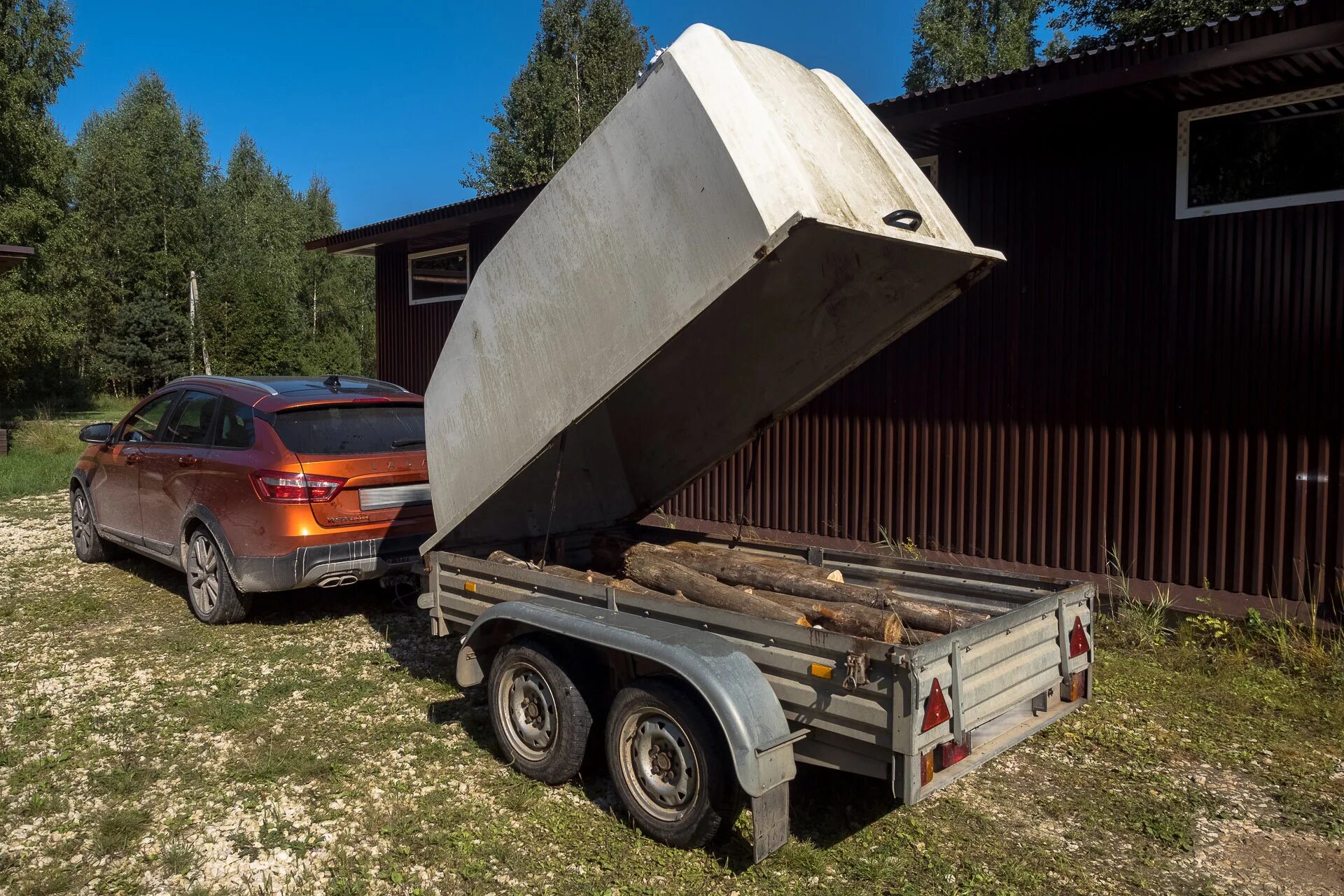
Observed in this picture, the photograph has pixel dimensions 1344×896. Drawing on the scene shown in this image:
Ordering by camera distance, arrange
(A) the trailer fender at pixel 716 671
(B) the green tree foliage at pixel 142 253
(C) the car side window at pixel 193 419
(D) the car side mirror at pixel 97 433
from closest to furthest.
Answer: (A) the trailer fender at pixel 716 671
(C) the car side window at pixel 193 419
(D) the car side mirror at pixel 97 433
(B) the green tree foliage at pixel 142 253

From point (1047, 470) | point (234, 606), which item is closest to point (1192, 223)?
point (1047, 470)

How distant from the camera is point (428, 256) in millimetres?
13250

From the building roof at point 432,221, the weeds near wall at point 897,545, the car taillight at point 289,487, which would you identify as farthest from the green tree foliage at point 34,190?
the weeds near wall at point 897,545

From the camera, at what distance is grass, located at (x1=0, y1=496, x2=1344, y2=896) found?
3311 mm

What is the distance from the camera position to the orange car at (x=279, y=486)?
590cm

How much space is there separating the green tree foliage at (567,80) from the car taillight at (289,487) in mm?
23973

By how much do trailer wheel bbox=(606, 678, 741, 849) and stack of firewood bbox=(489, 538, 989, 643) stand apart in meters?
0.46

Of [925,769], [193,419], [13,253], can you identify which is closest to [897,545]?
[925,769]

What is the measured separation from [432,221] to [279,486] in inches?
264

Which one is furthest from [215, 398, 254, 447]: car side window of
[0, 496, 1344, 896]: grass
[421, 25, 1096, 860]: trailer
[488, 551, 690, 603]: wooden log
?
[488, 551, 690, 603]: wooden log

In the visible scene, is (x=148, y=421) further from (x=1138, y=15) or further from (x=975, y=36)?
(x=975, y=36)

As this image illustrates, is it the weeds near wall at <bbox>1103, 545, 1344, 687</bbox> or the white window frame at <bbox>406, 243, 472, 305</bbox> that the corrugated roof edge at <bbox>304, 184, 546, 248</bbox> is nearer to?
the white window frame at <bbox>406, 243, 472, 305</bbox>

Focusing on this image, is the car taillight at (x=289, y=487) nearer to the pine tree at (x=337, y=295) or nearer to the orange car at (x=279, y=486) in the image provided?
the orange car at (x=279, y=486)

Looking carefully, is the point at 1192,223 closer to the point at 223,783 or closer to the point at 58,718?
the point at 223,783
